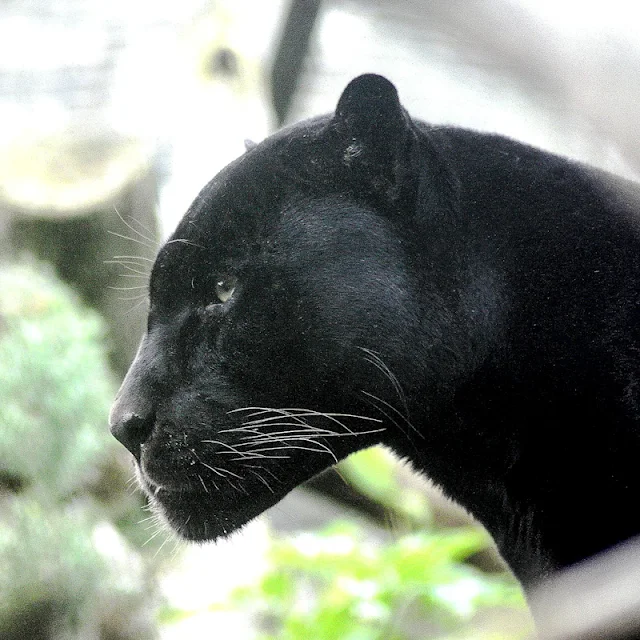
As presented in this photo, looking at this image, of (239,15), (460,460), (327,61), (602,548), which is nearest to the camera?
(602,548)

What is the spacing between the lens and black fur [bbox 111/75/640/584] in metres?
0.99

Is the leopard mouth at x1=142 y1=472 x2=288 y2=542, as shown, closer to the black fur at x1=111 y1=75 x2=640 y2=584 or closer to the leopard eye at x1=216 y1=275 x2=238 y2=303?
the black fur at x1=111 y1=75 x2=640 y2=584

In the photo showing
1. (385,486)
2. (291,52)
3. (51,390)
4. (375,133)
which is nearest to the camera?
(375,133)

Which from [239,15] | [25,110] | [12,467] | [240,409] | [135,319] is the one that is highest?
[239,15]

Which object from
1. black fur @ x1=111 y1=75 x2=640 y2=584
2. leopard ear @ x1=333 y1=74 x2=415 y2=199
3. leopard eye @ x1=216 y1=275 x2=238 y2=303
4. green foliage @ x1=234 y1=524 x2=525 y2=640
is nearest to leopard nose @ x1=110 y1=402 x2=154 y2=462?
black fur @ x1=111 y1=75 x2=640 y2=584

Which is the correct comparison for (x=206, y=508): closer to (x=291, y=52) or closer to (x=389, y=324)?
(x=389, y=324)

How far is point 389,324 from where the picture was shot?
101 cm

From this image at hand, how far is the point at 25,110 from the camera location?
1743mm

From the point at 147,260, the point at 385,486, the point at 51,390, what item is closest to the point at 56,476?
the point at 51,390

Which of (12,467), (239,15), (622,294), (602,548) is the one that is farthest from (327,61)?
(12,467)

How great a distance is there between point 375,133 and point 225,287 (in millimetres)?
245

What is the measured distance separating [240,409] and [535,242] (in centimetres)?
39

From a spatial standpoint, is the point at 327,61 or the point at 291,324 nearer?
the point at 291,324

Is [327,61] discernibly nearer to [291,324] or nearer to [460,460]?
[291,324]
